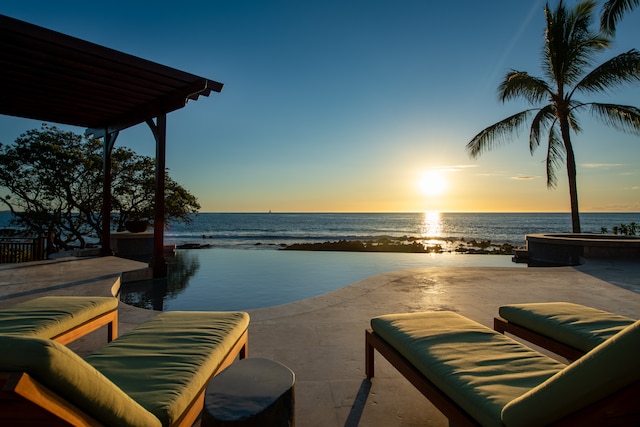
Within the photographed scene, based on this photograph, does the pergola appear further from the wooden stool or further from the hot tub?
the hot tub

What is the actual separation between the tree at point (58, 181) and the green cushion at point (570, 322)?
1161 cm

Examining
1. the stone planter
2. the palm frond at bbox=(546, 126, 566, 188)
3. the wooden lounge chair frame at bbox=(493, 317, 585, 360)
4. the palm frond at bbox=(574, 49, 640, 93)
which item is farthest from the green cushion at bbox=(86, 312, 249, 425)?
the palm frond at bbox=(574, 49, 640, 93)

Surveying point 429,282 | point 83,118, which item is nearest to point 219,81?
point 83,118

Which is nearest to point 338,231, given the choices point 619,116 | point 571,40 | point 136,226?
point 136,226

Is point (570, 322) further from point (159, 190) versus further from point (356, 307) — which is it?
point (159, 190)

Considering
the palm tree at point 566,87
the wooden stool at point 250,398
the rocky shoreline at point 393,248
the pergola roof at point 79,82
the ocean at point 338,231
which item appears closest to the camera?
the wooden stool at point 250,398

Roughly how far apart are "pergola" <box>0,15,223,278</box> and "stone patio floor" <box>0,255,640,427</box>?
216cm

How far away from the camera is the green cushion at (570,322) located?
70.8 inches

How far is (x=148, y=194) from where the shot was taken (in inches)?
489

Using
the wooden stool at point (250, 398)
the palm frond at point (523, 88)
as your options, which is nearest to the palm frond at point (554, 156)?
the palm frond at point (523, 88)

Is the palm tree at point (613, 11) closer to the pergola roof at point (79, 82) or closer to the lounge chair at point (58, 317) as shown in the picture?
the pergola roof at point (79, 82)

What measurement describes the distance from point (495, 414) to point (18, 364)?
1.34m

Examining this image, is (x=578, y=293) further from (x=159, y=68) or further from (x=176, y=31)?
(x=176, y=31)

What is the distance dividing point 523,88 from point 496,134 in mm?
1389
